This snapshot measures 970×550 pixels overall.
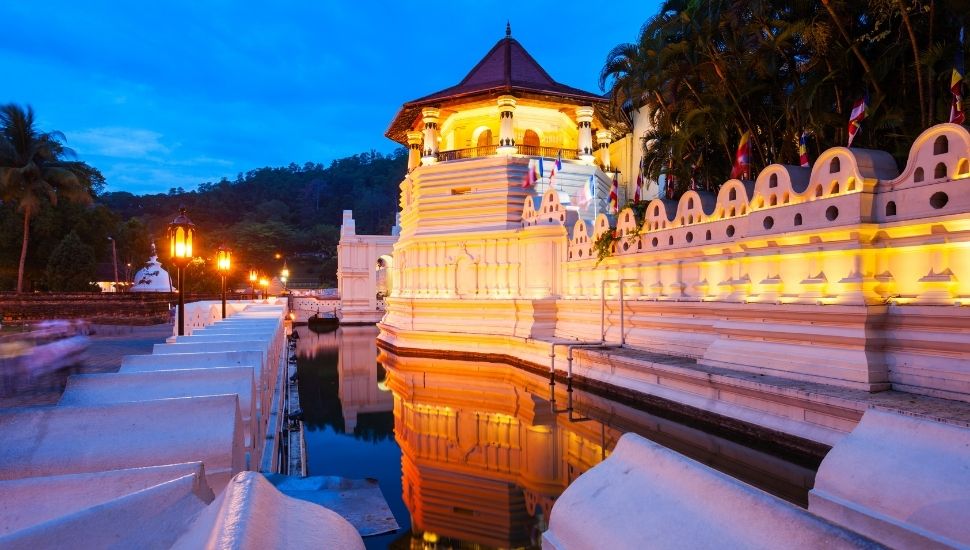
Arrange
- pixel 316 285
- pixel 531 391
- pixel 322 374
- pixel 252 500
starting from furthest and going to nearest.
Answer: pixel 316 285 < pixel 322 374 < pixel 531 391 < pixel 252 500

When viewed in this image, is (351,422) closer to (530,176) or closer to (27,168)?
(530,176)

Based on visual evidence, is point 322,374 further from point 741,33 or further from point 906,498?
point 906,498

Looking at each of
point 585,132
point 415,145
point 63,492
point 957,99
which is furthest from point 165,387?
point 415,145

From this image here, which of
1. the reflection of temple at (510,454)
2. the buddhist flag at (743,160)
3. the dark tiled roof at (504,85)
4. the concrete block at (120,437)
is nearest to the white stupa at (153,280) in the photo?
the dark tiled roof at (504,85)

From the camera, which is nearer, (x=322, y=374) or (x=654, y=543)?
(x=654, y=543)

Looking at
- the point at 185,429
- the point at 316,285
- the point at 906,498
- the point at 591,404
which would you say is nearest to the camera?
the point at 906,498

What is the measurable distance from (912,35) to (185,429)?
908 cm

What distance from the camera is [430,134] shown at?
19.5 metres

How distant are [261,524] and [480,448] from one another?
6447mm

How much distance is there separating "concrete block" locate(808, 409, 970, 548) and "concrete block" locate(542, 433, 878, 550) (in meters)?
1.05

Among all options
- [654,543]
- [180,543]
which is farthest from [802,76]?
[180,543]

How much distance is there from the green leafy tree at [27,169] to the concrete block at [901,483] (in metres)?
28.7

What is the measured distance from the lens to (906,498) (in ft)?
7.79

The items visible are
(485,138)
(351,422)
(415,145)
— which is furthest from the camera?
Result: (415,145)
